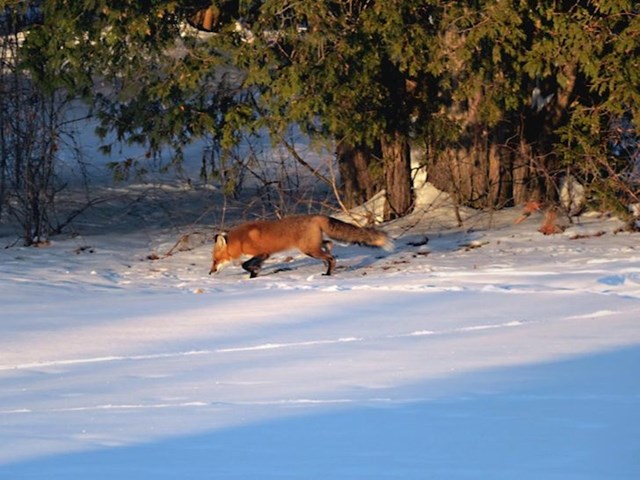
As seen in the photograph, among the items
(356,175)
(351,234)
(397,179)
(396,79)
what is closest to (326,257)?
(351,234)

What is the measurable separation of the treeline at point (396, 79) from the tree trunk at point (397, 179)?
27 millimetres

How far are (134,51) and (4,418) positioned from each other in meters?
10.1

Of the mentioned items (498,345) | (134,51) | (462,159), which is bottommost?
(498,345)

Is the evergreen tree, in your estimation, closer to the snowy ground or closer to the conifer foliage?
the conifer foliage

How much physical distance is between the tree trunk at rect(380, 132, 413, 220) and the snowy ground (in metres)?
3.13

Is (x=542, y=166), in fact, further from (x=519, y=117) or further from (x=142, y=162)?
(x=142, y=162)

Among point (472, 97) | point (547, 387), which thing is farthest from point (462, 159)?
point (547, 387)

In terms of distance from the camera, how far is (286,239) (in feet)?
46.6

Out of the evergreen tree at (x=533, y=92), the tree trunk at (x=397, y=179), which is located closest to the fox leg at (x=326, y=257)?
the evergreen tree at (x=533, y=92)

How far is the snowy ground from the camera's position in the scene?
564cm

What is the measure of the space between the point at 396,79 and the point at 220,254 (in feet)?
14.2

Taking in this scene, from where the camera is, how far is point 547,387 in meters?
7.07

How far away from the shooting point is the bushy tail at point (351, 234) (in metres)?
14.4

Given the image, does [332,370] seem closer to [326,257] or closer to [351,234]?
[326,257]
